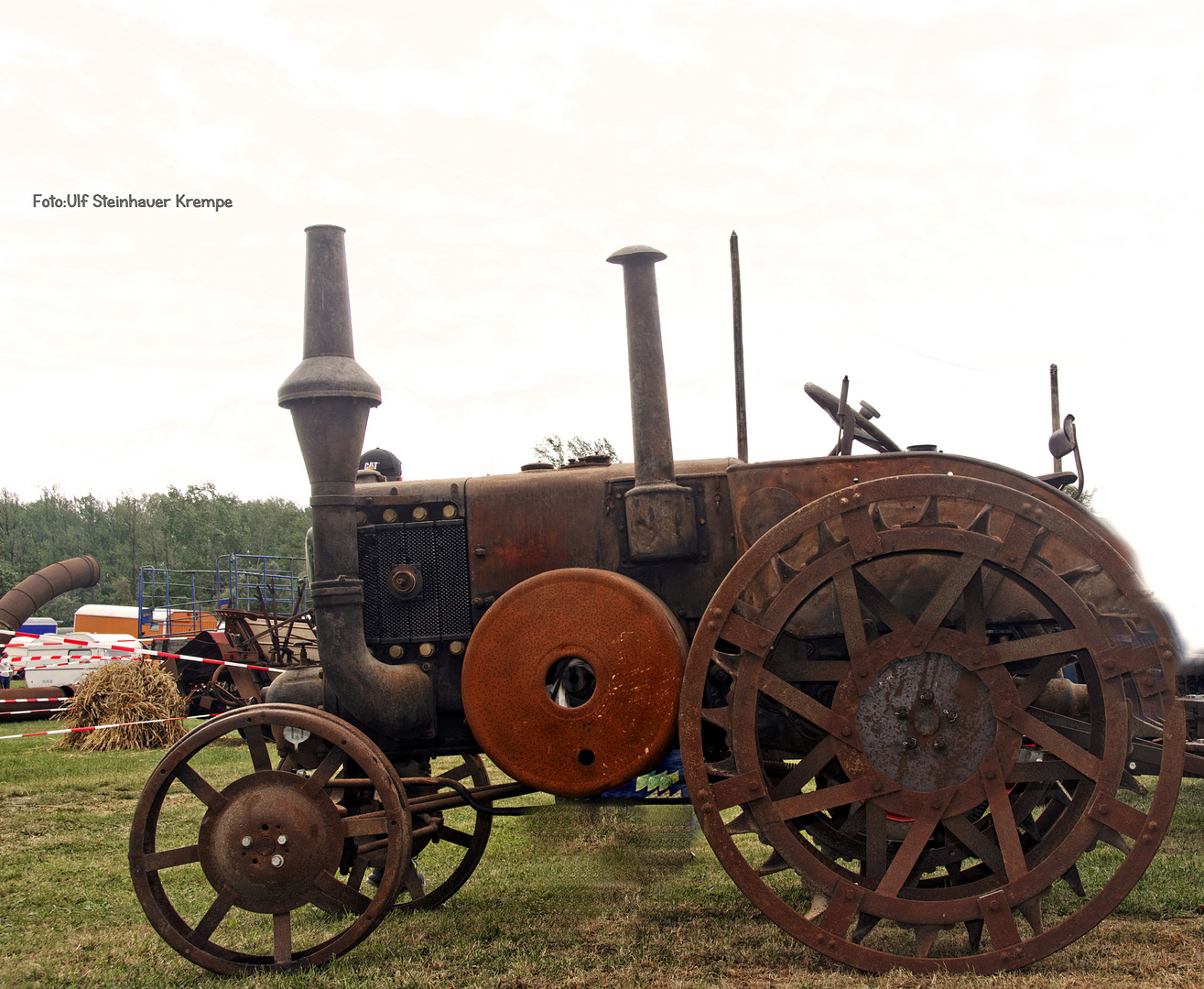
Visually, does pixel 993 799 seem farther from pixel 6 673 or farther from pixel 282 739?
pixel 6 673

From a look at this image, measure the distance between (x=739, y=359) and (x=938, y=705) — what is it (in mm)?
2574

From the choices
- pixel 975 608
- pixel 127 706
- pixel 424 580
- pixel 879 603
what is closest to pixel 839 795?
pixel 879 603

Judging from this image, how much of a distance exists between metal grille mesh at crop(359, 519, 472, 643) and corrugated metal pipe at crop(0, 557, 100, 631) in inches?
911

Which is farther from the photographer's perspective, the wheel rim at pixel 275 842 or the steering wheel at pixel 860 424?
the steering wheel at pixel 860 424

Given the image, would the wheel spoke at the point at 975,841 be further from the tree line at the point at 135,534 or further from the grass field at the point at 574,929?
the tree line at the point at 135,534

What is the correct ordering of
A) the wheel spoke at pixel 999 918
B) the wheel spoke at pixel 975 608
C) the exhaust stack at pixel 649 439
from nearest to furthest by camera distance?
the wheel spoke at pixel 999 918 < the wheel spoke at pixel 975 608 < the exhaust stack at pixel 649 439

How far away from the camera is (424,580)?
4.74 metres

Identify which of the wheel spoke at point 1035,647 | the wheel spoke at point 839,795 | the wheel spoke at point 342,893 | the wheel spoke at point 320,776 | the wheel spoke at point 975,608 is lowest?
the wheel spoke at point 342,893

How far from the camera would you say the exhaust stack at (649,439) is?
4328 mm

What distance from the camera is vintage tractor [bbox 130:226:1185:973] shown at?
A: 3643mm

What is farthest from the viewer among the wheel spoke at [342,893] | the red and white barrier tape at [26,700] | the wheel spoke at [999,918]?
→ the red and white barrier tape at [26,700]

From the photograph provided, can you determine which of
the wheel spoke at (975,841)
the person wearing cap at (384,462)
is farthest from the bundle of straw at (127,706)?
the wheel spoke at (975,841)

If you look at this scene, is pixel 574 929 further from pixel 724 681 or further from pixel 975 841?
pixel 975 841

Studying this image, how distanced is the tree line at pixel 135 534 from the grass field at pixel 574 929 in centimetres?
5865
